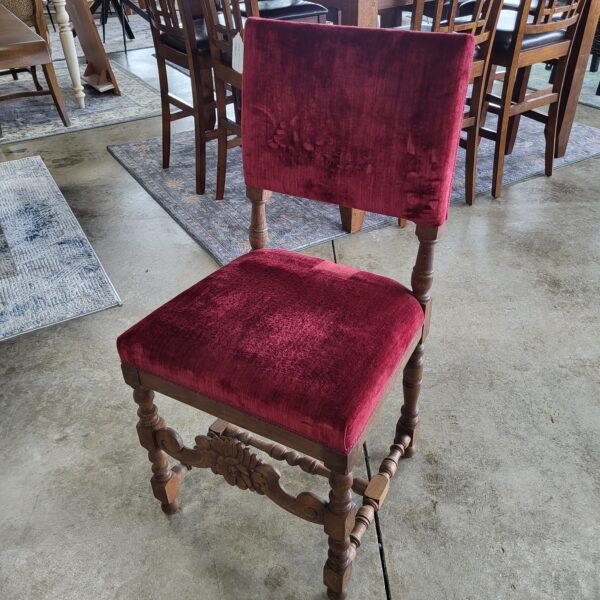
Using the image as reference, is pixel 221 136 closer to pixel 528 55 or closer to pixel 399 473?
pixel 528 55

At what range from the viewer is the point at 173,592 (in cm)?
115

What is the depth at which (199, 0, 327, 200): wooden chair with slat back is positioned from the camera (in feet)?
6.86

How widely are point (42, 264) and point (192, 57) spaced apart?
105 centimetres

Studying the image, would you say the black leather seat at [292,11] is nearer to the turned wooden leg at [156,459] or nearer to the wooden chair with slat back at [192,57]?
the wooden chair with slat back at [192,57]

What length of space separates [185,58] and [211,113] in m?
0.27

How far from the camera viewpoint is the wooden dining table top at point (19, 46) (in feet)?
9.27

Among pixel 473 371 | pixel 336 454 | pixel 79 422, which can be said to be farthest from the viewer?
pixel 473 371

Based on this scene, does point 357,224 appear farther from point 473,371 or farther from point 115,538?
point 115,538

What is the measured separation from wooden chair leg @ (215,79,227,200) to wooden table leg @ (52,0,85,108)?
1809 mm

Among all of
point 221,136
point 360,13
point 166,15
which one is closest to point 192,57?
point 166,15

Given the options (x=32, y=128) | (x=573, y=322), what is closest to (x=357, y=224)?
(x=573, y=322)

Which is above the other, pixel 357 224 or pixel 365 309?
pixel 365 309

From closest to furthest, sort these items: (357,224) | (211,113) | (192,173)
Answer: (357,224) → (211,113) → (192,173)

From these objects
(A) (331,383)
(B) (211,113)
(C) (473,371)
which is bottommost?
(C) (473,371)
